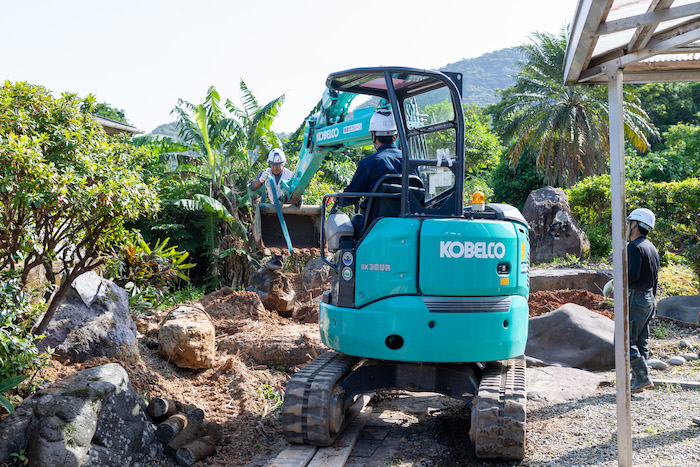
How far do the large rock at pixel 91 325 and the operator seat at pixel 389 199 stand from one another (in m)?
2.47

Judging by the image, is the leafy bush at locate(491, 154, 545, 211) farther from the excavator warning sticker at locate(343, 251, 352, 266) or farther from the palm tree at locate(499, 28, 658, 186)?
the excavator warning sticker at locate(343, 251, 352, 266)

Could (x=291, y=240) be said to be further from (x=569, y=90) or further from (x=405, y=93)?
(x=569, y=90)

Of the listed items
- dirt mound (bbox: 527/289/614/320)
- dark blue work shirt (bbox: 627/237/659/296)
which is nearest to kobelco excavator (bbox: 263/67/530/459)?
dark blue work shirt (bbox: 627/237/659/296)

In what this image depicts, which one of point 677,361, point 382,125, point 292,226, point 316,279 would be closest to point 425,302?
point 382,125

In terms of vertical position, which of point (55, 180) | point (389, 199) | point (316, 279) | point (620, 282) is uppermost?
point (55, 180)

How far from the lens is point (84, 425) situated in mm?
4207

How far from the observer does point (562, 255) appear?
16.1 metres

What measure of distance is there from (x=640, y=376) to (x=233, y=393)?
13.2 ft

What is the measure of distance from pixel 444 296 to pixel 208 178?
9.93 m

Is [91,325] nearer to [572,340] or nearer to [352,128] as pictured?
[352,128]

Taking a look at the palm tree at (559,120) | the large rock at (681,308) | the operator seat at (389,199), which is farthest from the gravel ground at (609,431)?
the palm tree at (559,120)

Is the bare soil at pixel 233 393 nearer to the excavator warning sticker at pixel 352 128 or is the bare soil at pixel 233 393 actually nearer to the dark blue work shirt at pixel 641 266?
the dark blue work shirt at pixel 641 266

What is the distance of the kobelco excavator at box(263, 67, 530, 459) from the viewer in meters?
4.70

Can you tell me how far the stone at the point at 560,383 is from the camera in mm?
6275
